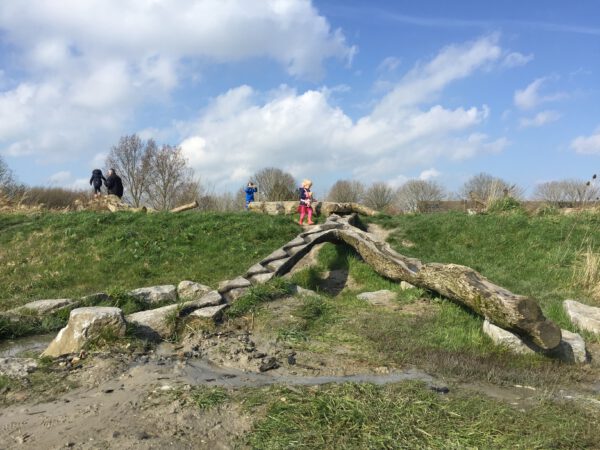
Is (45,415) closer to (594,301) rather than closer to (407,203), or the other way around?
(594,301)

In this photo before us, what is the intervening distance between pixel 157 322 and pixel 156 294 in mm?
2441

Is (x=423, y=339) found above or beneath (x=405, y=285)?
beneath

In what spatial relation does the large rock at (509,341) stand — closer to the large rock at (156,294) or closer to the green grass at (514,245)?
the green grass at (514,245)

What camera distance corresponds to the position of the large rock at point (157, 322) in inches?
239

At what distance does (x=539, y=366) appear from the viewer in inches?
215

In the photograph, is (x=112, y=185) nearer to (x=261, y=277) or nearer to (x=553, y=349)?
(x=261, y=277)

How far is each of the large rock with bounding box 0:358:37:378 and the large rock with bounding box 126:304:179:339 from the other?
1287 millimetres

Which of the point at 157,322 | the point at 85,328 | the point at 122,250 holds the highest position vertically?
the point at 122,250

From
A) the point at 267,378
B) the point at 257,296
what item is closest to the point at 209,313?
the point at 257,296

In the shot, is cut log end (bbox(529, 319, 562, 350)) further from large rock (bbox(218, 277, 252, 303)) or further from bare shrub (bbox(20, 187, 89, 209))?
bare shrub (bbox(20, 187, 89, 209))

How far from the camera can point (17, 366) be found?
4836 mm

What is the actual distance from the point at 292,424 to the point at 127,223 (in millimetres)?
11648

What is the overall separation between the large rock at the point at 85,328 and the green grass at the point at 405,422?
2.37 m

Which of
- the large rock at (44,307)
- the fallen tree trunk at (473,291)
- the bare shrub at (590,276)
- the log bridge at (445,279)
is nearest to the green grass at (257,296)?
the log bridge at (445,279)
